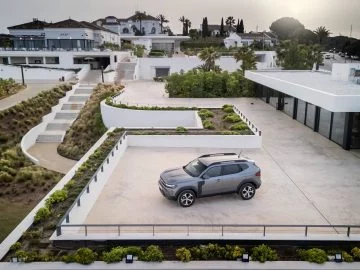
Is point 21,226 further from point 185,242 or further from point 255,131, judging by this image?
point 255,131

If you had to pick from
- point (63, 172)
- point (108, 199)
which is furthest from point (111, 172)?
point (63, 172)

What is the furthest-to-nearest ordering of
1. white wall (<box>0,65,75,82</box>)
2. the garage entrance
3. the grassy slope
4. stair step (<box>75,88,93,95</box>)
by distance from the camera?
the garage entrance < white wall (<box>0,65,75,82</box>) < stair step (<box>75,88,93,95</box>) < the grassy slope

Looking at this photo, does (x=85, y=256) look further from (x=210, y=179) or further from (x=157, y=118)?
(x=157, y=118)

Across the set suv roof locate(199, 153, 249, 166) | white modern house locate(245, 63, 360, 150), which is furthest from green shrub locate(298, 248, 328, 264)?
white modern house locate(245, 63, 360, 150)

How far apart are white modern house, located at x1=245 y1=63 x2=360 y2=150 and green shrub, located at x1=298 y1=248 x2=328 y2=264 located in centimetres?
929

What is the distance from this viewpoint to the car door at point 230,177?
13.3 m

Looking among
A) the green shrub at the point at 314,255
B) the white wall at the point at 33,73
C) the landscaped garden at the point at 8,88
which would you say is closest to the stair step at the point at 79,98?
the landscaped garden at the point at 8,88

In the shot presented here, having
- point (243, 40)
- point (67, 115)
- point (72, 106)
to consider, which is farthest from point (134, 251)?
point (243, 40)

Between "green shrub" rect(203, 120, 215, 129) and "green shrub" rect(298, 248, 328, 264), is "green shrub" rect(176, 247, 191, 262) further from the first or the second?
"green shrub" rect(203, 120, 215, 129)

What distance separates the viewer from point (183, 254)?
9.96 metres

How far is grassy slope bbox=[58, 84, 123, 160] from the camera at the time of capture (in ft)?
100

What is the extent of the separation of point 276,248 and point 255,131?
37.6ft

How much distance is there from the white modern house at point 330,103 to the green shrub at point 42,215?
1313 centimetres

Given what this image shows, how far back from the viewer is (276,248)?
35.0 feet
